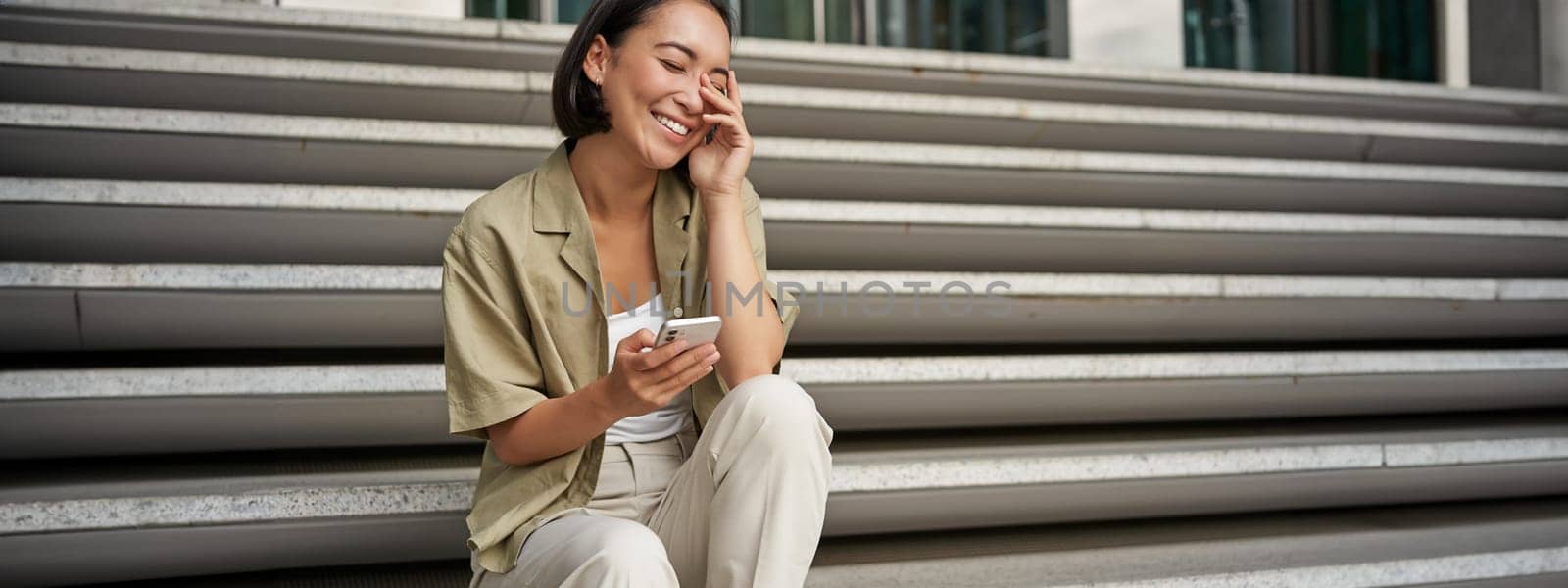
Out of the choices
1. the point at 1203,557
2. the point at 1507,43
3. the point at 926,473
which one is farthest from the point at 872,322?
the point at 1507,43

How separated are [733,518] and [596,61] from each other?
0.64 m

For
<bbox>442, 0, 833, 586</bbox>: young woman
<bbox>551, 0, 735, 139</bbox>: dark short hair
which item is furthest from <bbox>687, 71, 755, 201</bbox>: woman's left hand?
<bbox>551, 0, 735, 139</bbox>: dark short hair

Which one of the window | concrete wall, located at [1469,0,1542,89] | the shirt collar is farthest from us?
the window

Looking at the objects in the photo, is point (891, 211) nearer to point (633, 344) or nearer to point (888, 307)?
point (888, 307)

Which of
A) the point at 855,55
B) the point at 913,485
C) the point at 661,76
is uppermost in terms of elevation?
the point at 855,55

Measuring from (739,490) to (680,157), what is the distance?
50 centimetres

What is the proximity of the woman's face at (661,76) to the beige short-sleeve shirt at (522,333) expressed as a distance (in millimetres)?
115

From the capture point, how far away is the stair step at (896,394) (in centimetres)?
211

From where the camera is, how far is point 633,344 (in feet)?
4.46

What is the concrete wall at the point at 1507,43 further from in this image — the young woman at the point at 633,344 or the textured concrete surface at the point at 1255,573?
the young woman at the point at 633,344

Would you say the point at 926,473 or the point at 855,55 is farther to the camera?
the point at 855,55

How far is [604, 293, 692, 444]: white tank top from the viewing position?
1.65 meters

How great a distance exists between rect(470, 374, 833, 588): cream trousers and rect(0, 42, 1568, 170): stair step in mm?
1945

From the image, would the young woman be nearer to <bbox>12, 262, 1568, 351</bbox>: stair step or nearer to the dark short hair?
the dark short hair
